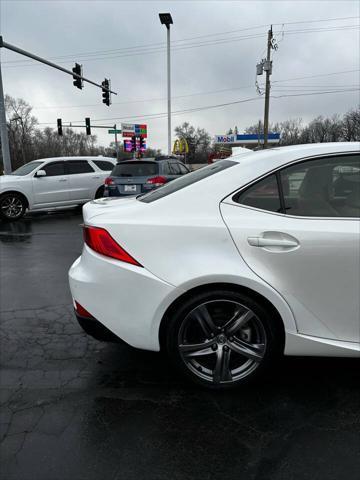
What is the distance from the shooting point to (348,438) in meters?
2.13

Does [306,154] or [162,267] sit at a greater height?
[306,154]

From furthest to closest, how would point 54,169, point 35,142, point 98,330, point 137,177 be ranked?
1. point 35,142
2. point 54,169
3. point 137,177
4. point 98,330

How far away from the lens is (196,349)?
252 centimetres

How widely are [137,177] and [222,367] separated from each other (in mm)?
7925

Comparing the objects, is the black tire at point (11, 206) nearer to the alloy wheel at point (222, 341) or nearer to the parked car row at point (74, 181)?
the parked car row at point (74, 181)

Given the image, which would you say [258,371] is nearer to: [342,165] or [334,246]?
[334,246]

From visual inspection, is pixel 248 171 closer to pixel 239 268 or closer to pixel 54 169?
pixel 239 268

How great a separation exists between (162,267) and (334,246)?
108cm

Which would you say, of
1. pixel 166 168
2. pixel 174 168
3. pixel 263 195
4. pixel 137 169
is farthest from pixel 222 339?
pixel 174 168

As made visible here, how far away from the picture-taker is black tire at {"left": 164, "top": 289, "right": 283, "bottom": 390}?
241cm

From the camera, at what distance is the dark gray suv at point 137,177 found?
9.81 meters

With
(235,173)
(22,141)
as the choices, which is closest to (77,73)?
(235,173)

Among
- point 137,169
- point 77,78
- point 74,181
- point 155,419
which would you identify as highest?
point 77,78

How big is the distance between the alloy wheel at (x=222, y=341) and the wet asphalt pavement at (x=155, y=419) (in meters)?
0.16
